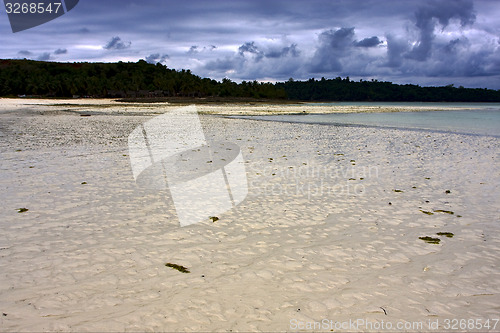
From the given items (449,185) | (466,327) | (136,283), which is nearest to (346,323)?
(466,327)

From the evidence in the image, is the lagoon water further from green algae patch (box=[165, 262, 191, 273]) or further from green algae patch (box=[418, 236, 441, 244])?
green algae patch (box=[165, 262, 191, 273])

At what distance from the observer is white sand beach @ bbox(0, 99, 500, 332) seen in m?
4.37

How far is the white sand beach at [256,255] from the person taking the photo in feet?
14.3

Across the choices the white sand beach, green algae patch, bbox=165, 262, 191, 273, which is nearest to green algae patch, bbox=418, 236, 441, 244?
the white sand beach

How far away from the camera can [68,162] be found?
44.7ft

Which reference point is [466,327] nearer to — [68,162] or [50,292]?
[50,292]

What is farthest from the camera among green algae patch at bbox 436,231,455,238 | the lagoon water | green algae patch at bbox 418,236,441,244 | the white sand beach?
the lagoon water

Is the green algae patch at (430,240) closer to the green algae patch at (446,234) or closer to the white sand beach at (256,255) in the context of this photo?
the white sand beach at (256,255)

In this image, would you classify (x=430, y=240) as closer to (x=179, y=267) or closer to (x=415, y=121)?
(x=179, y=267)

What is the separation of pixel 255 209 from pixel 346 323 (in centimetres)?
455

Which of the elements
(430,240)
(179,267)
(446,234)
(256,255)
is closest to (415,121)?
(446,234)

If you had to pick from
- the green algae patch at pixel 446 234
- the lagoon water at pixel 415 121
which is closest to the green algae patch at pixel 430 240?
the green algae patch at pixel 446 234

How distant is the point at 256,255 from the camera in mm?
6039

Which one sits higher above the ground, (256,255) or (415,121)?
(415,121)
